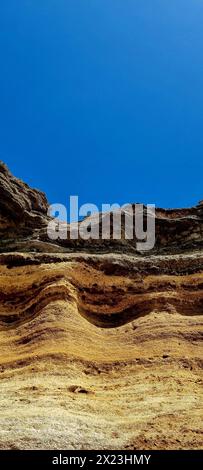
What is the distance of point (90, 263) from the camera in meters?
21.7

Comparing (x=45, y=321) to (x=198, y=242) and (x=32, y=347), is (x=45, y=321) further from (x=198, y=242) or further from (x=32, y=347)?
(x=198, y=242)

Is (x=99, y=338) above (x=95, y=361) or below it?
above

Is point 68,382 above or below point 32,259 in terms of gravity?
below

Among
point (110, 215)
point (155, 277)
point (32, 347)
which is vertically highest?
point (110, 215)

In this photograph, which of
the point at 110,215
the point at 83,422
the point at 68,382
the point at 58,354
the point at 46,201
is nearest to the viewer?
the point at 83,422

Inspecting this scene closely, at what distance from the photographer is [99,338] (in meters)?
17.7

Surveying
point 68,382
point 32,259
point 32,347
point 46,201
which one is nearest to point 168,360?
point 68,382

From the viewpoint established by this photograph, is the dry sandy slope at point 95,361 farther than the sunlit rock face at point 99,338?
No

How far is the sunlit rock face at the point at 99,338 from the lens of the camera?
12.4 meters

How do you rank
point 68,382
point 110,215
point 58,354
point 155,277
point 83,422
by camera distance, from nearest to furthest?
point 83,422 → point 68,382 → point 58,354 → point 155,277 → point 110,215

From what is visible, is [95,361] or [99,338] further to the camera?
[99,338]

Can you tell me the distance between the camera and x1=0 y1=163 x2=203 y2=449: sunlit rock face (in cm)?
1236

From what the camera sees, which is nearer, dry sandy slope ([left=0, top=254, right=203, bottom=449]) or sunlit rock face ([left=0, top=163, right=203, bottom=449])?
dry sandy slope ([left=0, top=254, right=203, bottom=449])
